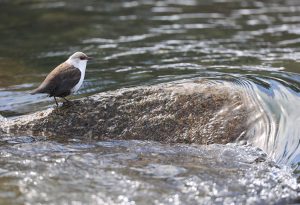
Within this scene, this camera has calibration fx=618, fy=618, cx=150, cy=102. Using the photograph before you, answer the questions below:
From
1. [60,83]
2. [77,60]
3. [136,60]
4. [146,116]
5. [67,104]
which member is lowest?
[136,60]

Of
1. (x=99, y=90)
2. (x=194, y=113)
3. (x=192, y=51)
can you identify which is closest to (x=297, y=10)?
(x=192, y=51)

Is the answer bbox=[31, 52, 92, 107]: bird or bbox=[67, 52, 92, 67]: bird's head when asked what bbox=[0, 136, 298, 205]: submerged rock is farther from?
bbox=[67, 52, 92, 67]: bird's head

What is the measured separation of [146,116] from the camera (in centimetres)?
690

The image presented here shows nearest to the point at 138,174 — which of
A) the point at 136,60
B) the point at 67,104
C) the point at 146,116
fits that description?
the point at 146,116

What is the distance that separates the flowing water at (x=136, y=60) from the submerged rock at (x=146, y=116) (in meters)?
0.23

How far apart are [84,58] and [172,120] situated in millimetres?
1289

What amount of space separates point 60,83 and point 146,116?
103cm

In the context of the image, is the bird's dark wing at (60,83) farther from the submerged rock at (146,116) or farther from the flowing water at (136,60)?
the flowing water at (136,60)

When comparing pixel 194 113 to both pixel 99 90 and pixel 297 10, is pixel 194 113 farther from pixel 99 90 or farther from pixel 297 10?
pixel 297 10

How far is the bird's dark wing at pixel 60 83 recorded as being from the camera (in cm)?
686

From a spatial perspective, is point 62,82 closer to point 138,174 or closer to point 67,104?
point 67,104

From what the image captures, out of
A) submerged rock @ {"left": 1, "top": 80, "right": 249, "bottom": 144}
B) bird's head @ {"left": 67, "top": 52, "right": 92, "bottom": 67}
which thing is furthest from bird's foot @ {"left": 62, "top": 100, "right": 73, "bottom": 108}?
bird's head @ {"left": 67, "top": 52, "right": 92, "bottom": 67}

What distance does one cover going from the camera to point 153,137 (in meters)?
6.80

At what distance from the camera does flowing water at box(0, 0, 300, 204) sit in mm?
5797
